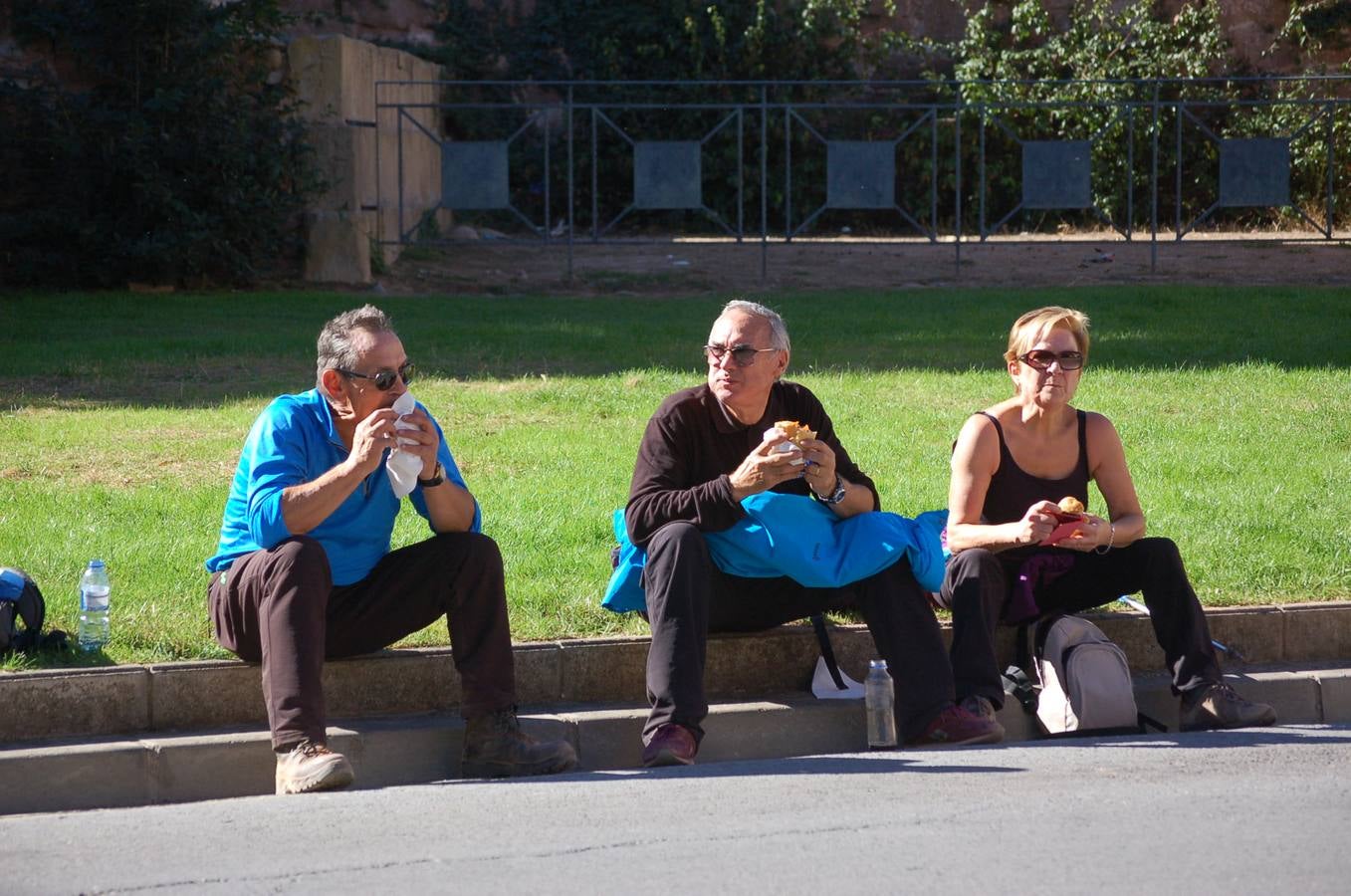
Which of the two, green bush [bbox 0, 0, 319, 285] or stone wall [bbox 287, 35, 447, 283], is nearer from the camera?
green bush [bbox 0, 0, 319, 285]

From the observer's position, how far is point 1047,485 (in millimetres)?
5480

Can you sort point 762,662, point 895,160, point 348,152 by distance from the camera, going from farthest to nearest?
point 895,160, point 348,152, point 762,662

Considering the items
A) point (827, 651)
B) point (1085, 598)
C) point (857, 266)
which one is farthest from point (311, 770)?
point (857, 266)

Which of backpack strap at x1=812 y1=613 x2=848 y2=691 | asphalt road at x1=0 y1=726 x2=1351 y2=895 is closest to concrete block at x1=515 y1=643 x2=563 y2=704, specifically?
asphalt road at x1=0 y1=726 x2=1351 y2=895

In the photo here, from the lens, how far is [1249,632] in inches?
221

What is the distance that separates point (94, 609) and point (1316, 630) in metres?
3.98

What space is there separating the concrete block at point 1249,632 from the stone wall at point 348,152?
42.7ft

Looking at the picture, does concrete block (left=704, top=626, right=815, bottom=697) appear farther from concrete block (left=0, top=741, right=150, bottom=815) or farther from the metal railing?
the metal railing

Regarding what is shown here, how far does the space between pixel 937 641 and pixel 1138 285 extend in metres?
12.0

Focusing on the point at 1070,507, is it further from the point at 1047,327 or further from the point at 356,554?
the point at 356,554

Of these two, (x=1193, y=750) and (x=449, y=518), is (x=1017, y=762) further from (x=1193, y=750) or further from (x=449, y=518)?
(x=449, y=518)

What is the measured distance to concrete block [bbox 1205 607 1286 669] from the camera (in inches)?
219

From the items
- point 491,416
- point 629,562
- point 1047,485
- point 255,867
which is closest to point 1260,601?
point 1047,485

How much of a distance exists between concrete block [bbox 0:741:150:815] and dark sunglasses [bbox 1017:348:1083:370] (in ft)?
9.85
